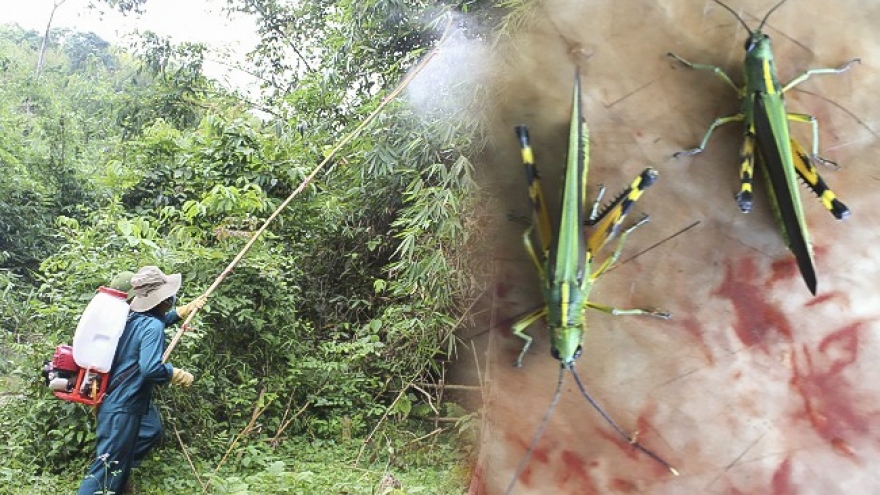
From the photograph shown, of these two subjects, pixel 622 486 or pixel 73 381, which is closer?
pixel 622 486

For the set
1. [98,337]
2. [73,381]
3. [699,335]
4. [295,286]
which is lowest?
[295,286]

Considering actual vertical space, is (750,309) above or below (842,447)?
above

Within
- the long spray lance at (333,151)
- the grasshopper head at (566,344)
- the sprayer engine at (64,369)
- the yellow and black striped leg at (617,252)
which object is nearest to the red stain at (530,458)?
the grasshopper head at (566,344)

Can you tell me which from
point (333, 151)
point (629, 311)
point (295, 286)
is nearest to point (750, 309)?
point (629, 311)

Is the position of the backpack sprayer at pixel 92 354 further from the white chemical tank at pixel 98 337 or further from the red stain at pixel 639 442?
the red stain at pixel 639 442

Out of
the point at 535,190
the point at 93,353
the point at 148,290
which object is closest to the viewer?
the point at 535,190

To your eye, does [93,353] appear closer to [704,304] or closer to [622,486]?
[622,486]

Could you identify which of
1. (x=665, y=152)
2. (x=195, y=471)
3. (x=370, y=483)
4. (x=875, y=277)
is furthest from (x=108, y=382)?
(x=875, y=277)

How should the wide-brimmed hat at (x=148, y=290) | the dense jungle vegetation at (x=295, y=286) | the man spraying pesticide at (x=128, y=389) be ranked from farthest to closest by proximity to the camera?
the dense jungle vegetation at (x=295, y=286), the wide-brimmed hat at (x=148, y=290), the man spraying pesticide at (x=128, y=389)
